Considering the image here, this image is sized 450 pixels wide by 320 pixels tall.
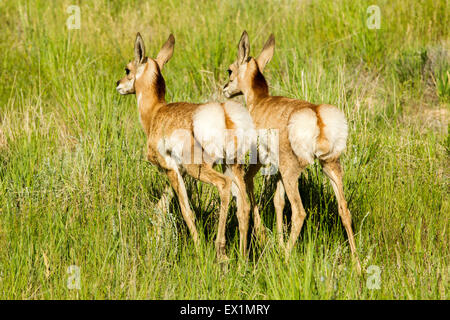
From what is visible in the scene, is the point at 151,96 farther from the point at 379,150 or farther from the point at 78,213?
the point at 379,150

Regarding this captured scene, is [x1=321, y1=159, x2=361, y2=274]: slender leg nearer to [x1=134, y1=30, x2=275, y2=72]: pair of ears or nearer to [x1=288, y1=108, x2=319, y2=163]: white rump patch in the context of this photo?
[x1=288, y1=108, x2=319, y2=163]: white rump patch

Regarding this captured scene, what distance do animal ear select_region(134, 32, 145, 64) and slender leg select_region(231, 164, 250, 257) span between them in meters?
1.54

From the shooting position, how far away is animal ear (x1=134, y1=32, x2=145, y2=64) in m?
5.95

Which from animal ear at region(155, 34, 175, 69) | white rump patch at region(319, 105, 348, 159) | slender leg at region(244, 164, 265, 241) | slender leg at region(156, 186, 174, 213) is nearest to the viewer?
white rump patch at region(319, 105, 348, 159)

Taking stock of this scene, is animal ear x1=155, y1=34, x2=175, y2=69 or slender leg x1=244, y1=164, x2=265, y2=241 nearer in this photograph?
slender leg x1=244, y1=164, x2=265, y2=241

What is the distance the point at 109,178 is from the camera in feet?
19.6

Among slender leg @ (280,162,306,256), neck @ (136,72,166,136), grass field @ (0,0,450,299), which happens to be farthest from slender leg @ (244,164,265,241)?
neck @ (136,72,166,136)

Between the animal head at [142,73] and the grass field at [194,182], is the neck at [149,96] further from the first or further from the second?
the grass field at [194,182]

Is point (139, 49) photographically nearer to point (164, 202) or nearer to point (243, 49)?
point (243, 49)

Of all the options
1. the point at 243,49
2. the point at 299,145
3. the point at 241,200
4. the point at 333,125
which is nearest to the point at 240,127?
the point at 299,145

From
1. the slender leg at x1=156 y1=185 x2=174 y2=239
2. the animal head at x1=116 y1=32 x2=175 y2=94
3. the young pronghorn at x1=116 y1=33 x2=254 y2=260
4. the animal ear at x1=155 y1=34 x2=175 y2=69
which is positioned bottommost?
the slender leg at x1=156 y1=185 x2=174 y2=239

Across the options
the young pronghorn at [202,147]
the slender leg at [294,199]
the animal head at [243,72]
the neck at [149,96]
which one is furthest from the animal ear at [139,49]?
the slender leg at [294,199]

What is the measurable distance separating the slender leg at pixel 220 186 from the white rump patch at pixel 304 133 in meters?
0.64

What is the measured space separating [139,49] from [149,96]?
1.50 ft
